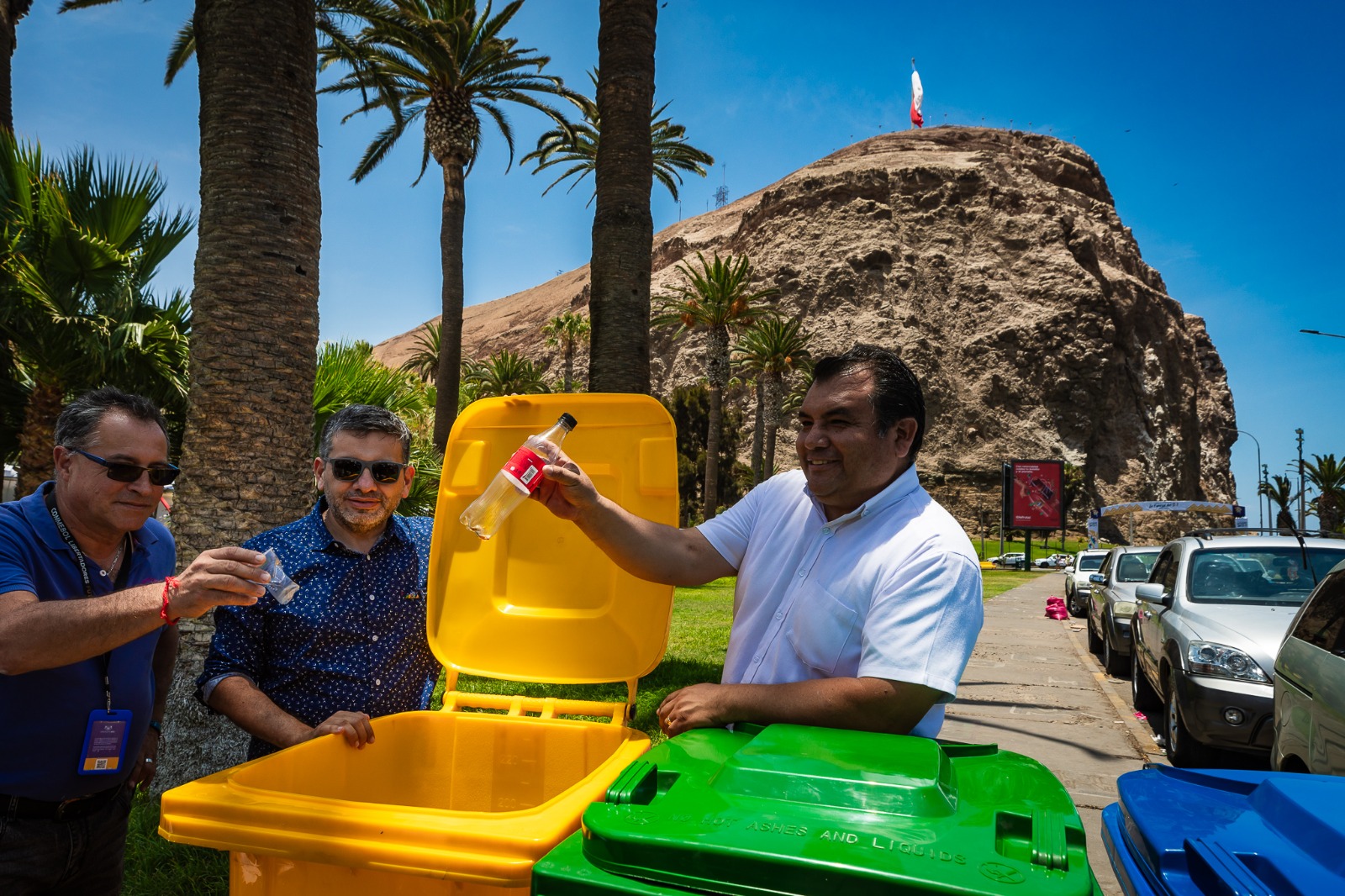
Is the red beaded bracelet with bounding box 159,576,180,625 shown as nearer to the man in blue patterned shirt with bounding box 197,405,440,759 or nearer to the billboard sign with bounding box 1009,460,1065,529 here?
the man in blue patterned shirt with bounding box 197,405,440,759

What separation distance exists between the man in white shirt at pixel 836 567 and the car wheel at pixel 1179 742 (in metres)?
4.73

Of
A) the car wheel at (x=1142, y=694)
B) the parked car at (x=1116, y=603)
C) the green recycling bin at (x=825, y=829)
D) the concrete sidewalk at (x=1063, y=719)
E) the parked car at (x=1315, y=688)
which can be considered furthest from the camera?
the parked car at (x=1116, y=603)

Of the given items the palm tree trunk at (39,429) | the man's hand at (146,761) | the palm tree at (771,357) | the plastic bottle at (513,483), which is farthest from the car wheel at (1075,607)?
the man's hand at (146,761)

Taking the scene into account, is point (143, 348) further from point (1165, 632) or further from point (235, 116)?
point (1165, 632)

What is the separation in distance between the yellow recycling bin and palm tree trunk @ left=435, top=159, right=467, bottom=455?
1371cm

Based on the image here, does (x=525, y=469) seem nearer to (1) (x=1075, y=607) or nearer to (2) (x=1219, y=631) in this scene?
(2) (x=1219, y=631)

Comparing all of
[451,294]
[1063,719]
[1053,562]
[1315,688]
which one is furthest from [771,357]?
[1315,688]

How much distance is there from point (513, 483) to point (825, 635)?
870 mm

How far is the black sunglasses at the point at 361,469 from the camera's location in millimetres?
2654

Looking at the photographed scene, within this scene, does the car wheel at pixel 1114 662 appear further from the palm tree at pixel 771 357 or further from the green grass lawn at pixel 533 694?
the palm tree at pixel 771 357

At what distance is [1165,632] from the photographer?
6.61 metres

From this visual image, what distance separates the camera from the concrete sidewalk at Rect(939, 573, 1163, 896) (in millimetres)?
5711

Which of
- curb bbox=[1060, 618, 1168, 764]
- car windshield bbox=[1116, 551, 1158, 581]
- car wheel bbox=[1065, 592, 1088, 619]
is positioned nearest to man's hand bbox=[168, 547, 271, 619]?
curb bbox=[1060, 618, 1168, 764]

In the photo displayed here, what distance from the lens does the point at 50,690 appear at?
2.20 metres
